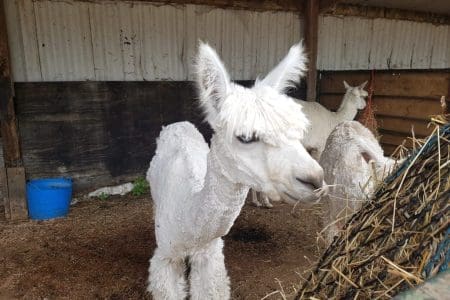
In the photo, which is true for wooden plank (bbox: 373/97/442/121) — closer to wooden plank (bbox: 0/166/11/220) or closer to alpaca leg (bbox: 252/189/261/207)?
alpaca leg (bbox: 252/189/261/207)

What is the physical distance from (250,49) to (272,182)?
5.61 meters

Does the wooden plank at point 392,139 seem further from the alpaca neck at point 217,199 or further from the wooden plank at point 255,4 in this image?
Answer: the alpaca neck at point 217,199

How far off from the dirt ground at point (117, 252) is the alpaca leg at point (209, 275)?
18.4 inches

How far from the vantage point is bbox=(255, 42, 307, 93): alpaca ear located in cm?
185

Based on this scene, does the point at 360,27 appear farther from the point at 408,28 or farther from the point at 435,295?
the point at 435,295

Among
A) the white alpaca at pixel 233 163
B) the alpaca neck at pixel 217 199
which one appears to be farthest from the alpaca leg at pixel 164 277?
the alpaca neck at pixel 217 199

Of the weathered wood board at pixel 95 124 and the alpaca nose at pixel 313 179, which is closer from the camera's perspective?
the alpaca nose at pixel 313 179

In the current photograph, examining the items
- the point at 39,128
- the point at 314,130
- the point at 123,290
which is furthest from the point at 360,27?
the point at 123,290

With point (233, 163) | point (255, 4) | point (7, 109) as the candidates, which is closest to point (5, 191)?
point (7, 109)

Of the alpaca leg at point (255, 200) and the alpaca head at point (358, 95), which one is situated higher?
the alpaca head at point (358, 95)

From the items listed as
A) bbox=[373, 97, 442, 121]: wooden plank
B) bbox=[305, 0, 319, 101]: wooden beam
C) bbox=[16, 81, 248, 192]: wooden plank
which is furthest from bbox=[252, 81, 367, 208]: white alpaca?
bbox=[16, 81, 248, 192]: wooden plank

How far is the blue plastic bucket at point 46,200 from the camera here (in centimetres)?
439

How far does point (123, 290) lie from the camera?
9.73ft

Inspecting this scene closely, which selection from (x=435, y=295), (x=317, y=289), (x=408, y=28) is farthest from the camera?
(x=408, y=28)
